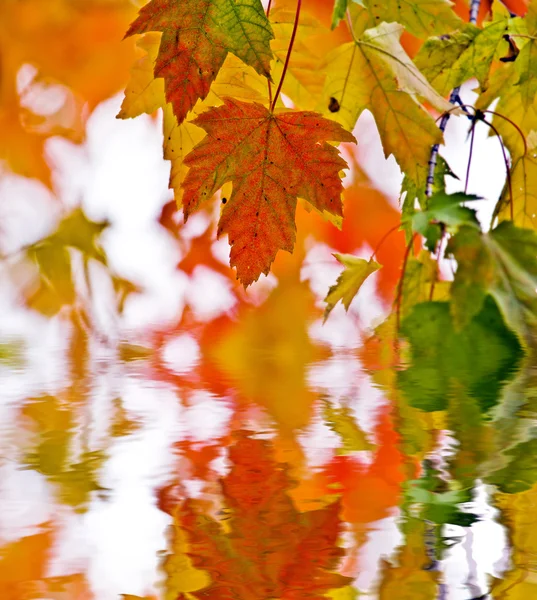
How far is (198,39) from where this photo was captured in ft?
0.92

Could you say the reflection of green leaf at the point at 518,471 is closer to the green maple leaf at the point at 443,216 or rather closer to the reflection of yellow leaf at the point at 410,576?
the reflection of yellow leaf at the point at 410,576

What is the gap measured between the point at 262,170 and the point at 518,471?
0.18 meters

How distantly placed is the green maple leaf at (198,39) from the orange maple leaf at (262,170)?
39mm

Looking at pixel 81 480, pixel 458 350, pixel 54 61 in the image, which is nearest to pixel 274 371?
pixel 458 350

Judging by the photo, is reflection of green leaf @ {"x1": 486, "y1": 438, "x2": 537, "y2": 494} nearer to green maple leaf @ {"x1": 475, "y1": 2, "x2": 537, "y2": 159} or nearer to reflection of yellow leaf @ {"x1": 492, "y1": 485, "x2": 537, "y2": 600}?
reflection of yellow leaf @ {"x1": 492, "y1": 485, "x2": 537, "y2": 600}

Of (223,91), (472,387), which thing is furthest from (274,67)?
(472,387)

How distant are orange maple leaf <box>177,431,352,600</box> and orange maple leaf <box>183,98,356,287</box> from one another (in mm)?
140

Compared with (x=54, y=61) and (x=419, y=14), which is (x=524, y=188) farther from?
(x=54, y=61)

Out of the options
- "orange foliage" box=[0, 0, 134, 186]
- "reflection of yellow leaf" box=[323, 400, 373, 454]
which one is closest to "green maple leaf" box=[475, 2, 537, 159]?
"reflection of yellow leaf" box=[323, 400, 373, 454]

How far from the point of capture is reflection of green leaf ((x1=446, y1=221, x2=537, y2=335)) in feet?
1.31

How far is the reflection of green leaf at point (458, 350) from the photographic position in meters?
0.35

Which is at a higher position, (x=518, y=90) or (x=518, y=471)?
(x=518, y=90)

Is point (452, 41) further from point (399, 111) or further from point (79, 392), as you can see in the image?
point (79, 392)

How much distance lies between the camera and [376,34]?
390mm
